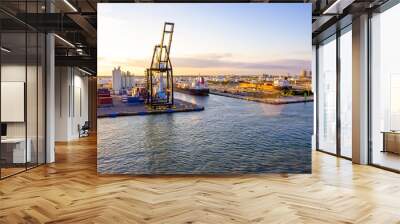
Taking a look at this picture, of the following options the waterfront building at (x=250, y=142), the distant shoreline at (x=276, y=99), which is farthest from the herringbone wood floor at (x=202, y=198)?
the distant shoreline at (x=276, y=99)

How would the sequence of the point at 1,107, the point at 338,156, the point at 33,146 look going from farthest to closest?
the point at 338,156 < the point at 33,146 < the point at 1,107

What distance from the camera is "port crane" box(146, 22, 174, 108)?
6473 millimetres

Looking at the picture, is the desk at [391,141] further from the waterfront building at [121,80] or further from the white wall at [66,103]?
the white wall at [66,103]

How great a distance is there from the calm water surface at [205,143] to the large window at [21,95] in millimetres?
1495

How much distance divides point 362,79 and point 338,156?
2.21m

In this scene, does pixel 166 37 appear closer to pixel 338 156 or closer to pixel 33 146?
pixel 33 146

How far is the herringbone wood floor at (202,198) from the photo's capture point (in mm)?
3980

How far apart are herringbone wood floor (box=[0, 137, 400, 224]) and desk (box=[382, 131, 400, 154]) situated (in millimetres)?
479

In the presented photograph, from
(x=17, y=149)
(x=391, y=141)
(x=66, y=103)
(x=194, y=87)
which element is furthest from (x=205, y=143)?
(x=66, y=103)

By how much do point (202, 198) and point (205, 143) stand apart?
1.70 metres

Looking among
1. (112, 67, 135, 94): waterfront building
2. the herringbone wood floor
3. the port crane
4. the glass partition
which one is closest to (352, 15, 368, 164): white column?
the herringbone wood floor

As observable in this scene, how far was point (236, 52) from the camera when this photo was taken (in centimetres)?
657

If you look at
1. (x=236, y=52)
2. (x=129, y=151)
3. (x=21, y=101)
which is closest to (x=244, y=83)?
(x=236, y=52)

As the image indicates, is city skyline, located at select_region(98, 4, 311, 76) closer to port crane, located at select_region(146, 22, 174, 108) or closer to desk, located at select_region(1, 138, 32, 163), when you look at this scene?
port crane, located at select_region(146, 22, 174, 108)
